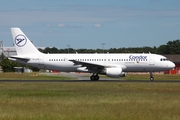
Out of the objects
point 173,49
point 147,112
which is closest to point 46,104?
point 147,112

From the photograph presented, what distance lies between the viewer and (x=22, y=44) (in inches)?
2090

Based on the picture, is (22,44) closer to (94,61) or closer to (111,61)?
(94,61)

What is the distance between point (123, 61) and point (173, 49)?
11948 cm

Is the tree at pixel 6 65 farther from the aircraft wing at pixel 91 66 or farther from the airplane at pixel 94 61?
the aircraft wing at pixel 91 66

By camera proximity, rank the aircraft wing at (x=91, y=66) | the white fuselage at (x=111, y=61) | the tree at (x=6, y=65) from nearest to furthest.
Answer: the aircraft wing at (x=91, y=66), the white fuselage at (x=111, y=61), the tree at (x=6, y=65)

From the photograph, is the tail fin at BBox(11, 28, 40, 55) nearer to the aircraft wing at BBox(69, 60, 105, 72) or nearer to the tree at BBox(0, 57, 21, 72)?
the aircraft wing at BBox(69, 60, 105, 72)

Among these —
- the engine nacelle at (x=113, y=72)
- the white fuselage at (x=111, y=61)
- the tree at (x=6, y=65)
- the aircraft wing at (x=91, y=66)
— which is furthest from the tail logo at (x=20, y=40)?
the tree at (x=6, y=65)

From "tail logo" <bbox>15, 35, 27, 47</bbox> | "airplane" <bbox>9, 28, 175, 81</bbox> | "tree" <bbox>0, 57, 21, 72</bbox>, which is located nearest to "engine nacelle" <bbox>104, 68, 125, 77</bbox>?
"airplane" <bbox>9, 28, 175, 81</bbox>

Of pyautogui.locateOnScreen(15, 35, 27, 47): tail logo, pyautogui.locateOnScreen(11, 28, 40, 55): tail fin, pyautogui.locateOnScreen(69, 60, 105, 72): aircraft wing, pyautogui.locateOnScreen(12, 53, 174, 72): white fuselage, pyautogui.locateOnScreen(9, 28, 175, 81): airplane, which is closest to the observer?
pyautogui.locateOnScreen(69, 60, 105, 72): aircraft wing

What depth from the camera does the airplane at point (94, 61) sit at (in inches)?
1983

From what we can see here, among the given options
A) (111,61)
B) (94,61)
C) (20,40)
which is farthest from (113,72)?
(20,40)

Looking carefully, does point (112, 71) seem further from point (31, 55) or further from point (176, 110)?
point (176, 110)

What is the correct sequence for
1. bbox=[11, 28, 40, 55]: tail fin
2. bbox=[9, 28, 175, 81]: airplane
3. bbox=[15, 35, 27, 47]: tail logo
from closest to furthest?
1. bbox=[9, 28, 175, 81]: airplane
2. bbox=[11, 28, 40, 55]: tail fin
3. bbox=[15, 35, 27, 47]: tail logo

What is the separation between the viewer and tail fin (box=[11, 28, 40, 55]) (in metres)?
52.8
